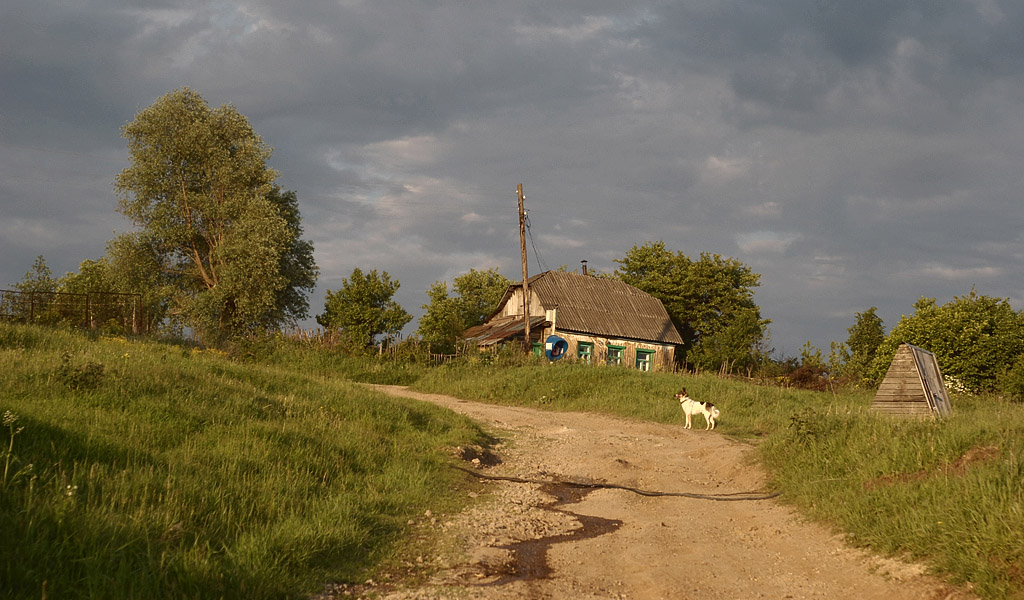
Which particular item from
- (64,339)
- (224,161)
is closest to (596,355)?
(224,161)

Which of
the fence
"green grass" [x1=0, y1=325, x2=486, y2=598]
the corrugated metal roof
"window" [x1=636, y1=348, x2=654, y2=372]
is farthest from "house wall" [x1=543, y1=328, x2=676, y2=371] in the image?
"green grass" [x1=0, y1=325, x2=486, y2=598]

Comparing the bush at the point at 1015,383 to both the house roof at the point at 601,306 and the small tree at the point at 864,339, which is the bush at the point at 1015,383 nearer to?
the small tree at the point at 864,339

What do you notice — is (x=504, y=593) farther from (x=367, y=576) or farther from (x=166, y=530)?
(x=166, y=530)

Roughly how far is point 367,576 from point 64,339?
1331 centimetres

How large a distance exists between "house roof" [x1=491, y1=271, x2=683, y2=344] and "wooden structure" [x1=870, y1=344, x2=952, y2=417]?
23.3 m

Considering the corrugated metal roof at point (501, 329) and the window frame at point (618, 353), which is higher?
the corrugated metal roof at point (501, 329)

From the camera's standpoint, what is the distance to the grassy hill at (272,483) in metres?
4.61

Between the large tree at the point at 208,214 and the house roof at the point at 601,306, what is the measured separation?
14.2 metres

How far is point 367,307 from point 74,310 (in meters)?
12.9

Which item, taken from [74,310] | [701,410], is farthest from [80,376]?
[74,310]

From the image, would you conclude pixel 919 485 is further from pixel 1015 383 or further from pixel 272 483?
pixel 1015 383

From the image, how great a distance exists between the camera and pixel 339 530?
5883mm

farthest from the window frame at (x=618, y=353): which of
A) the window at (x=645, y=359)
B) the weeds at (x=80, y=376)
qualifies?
the weeds at (x=80, y=376)

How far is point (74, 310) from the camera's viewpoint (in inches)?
1053
